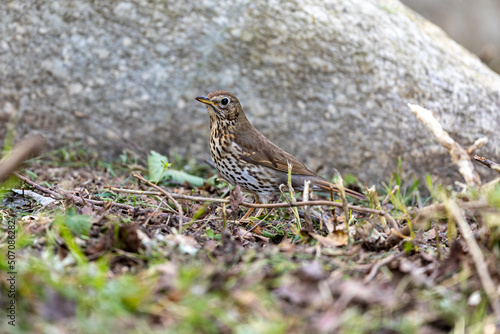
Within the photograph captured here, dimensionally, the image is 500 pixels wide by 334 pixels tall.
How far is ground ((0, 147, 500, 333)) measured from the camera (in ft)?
6.76

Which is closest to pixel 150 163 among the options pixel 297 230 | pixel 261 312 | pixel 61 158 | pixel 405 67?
pixel 61 158

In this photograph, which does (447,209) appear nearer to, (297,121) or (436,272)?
(436,272)

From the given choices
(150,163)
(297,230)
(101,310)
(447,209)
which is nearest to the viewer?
(101,310)

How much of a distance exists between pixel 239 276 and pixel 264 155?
7.85 feet

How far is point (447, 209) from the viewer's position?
2.58m

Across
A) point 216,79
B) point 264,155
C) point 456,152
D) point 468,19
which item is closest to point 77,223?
point 456,152

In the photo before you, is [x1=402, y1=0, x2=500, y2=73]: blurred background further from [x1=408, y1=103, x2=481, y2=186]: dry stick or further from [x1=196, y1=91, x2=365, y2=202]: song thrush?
[x1=408, y1=103, x2=481, y2=186]: dry stick

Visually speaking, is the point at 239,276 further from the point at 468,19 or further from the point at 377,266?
the point at 468,19

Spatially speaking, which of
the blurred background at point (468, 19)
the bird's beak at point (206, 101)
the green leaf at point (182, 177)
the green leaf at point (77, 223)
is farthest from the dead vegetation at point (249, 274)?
the blurred background at point (468, 19)

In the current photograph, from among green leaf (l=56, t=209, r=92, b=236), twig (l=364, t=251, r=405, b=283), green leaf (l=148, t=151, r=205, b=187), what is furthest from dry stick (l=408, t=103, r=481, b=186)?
green leaf (l=148, t=151, r=205, b=187)

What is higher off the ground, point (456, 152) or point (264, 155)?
point (456, 152)

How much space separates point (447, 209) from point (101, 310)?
1.54m

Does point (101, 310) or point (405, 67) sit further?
point (405, 67)

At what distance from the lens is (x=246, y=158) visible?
469 centimetres
